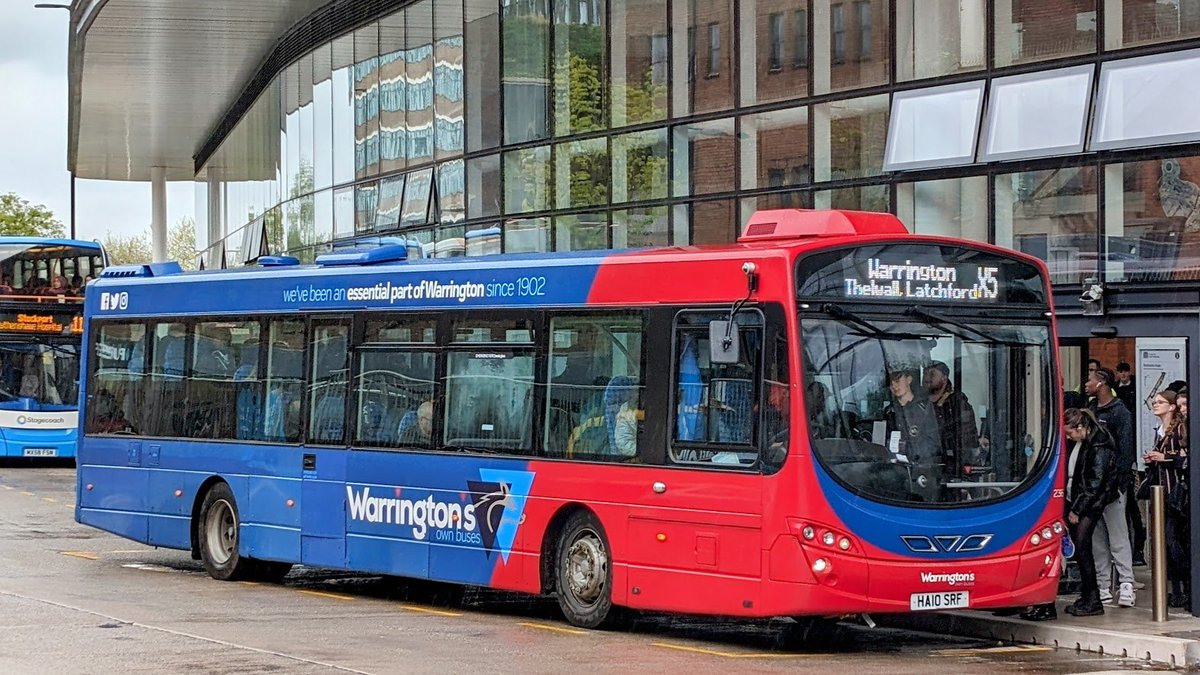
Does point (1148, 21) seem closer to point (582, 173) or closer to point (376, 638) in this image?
point (376, 638)

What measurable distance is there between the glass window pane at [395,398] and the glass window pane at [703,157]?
7761 mm

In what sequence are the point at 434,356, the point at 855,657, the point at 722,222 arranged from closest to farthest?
1. the point at 855,657
2. the point at 434,356
3. the point at 722,222

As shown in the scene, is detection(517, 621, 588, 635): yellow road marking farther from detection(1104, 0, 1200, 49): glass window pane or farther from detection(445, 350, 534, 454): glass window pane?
detection(1104, 0, 1200, 49): glass window pane

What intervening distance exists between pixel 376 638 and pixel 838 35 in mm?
10648

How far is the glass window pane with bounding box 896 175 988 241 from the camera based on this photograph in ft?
61.7

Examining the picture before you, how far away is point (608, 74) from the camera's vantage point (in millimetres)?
25109

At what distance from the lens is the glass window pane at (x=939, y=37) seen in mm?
19062

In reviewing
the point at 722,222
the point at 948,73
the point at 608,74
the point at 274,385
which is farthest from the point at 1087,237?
the point at 608,74

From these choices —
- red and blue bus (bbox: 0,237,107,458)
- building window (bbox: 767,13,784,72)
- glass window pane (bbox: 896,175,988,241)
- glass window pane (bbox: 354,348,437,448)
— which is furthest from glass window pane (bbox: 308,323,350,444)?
red and blue bus (bbox: 0,237,107,458)

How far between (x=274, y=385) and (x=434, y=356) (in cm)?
241

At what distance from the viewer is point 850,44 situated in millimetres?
20672

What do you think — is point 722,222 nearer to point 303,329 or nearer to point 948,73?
point 948,73

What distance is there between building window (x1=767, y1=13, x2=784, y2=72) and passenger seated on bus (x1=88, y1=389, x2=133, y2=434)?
8.50 meters

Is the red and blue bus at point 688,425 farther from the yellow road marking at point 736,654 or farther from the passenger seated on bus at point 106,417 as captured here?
the passenger seated on bus at point 106,417
